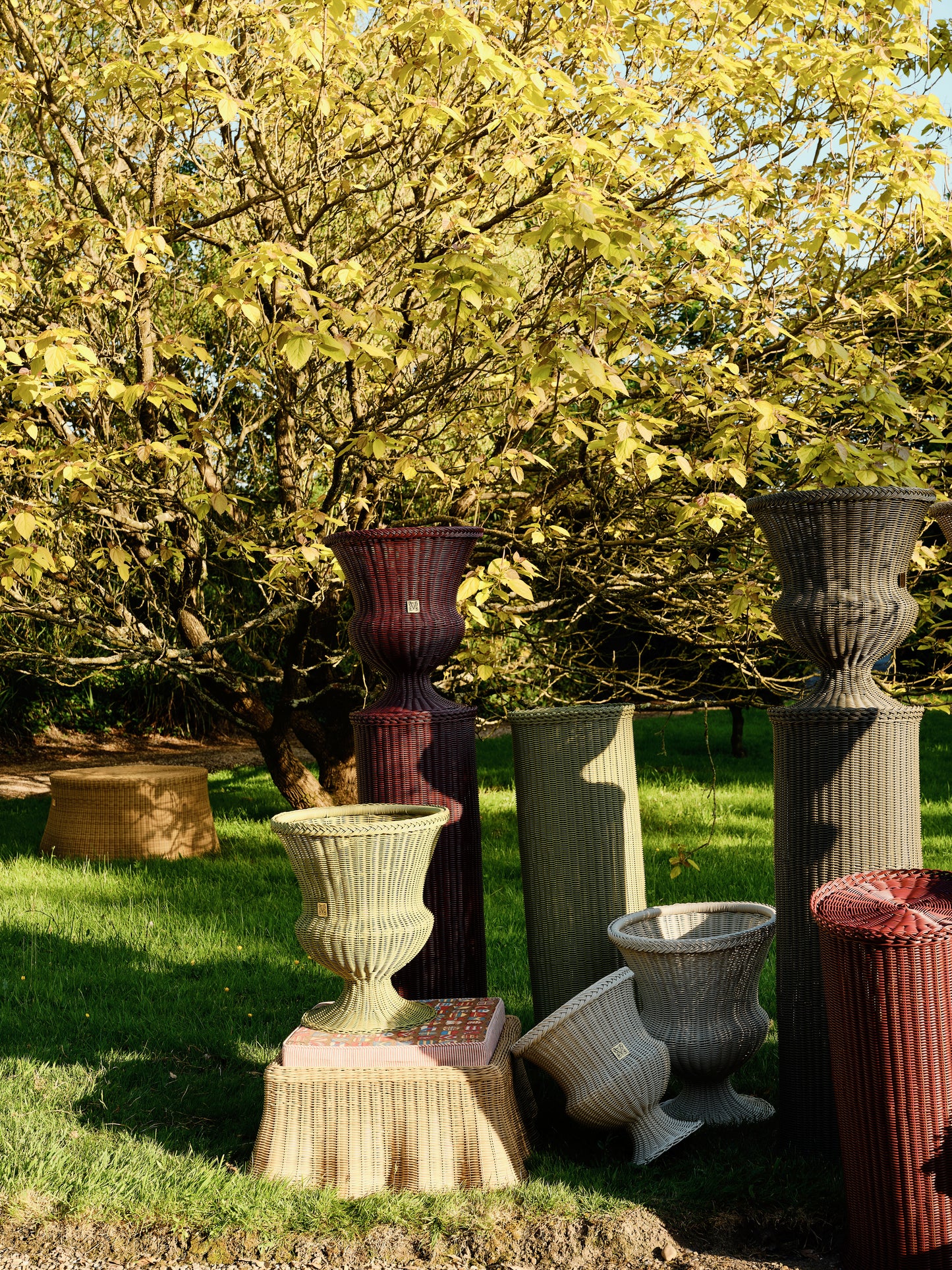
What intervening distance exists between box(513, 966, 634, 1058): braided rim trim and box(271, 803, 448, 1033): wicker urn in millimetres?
277

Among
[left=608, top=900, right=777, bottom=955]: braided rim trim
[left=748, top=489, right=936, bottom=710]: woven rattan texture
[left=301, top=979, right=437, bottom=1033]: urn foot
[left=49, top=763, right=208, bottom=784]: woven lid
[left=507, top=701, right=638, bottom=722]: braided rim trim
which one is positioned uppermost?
[left=748, top=489, right=936, bottom=710]: woven rattan texture

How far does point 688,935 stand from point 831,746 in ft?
2.78

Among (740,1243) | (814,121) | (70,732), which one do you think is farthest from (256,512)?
(70,732)

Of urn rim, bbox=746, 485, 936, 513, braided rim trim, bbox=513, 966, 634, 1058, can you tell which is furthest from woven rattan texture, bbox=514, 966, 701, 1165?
urn rim, bbox=746, 485, 936, 513

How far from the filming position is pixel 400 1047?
9.55ft

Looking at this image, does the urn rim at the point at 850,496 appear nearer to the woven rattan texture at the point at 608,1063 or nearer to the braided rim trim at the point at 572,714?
the braided rim trim at the point at 572,714

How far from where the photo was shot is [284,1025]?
159 inches

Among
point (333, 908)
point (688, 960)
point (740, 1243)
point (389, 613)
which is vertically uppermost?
point (389, 613)

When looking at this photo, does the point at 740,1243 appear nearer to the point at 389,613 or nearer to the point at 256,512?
the point at 389,613

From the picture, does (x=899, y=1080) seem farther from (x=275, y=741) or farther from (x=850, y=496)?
(x=275, y=741)

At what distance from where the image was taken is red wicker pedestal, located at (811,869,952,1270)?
233 cm

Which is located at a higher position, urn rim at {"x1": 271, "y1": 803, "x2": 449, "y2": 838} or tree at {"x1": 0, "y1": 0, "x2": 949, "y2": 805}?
tree at {"x1": 0, "y1": 0, "x2": 949, "y2": 805}

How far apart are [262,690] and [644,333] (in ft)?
20.9

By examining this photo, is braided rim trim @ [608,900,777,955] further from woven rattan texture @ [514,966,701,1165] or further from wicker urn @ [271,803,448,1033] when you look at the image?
wicker urn @ [271,803,448,1033]
